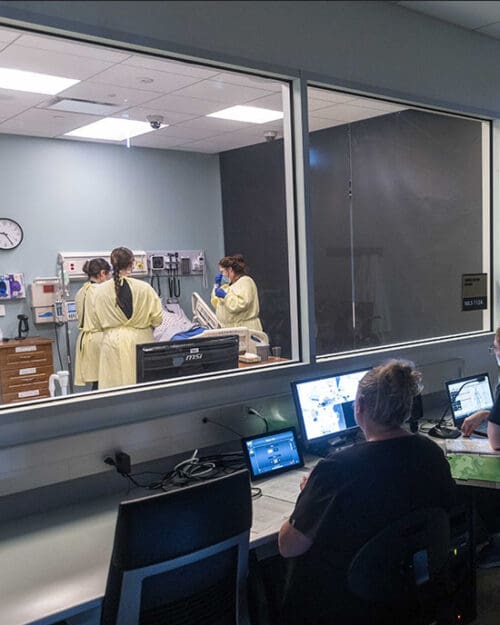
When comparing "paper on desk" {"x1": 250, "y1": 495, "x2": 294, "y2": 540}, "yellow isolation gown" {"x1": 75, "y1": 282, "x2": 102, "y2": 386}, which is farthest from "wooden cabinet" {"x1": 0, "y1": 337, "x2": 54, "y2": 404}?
"paper on desk" {"x1": 250, "y1": 495, "x2": 294, "y2": 540}

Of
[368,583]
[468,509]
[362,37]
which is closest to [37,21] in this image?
[362,37]

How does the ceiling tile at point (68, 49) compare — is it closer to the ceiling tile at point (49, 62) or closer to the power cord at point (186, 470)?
the ceiling tile at point (49, 62)

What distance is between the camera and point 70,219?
5.98 meters

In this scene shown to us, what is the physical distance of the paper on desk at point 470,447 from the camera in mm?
2381

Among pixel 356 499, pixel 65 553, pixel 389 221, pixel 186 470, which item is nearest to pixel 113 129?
pixel 389 221

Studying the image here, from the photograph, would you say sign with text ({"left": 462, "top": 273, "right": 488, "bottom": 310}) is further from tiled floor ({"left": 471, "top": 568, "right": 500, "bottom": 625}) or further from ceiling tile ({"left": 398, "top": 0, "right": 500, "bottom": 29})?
tiled floor ({"left": 471, "top": 568, "right": 500, "bottom": 625})

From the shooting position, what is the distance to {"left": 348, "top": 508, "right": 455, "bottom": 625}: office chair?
152cm

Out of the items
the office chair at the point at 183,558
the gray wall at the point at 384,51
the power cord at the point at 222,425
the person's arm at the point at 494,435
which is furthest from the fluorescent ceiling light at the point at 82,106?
the office chair at the point at 183,558

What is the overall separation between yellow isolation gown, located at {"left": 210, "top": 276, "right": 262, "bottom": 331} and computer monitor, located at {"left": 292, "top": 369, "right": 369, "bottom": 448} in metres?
2.26

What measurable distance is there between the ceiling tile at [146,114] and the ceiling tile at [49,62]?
993mm

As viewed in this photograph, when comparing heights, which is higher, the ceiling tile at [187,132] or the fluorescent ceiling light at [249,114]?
the ceiling tile at [187,132]

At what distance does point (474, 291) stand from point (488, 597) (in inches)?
66.6

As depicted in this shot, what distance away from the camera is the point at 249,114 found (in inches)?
199

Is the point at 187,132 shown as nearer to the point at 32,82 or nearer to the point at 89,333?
the point at 32,82
